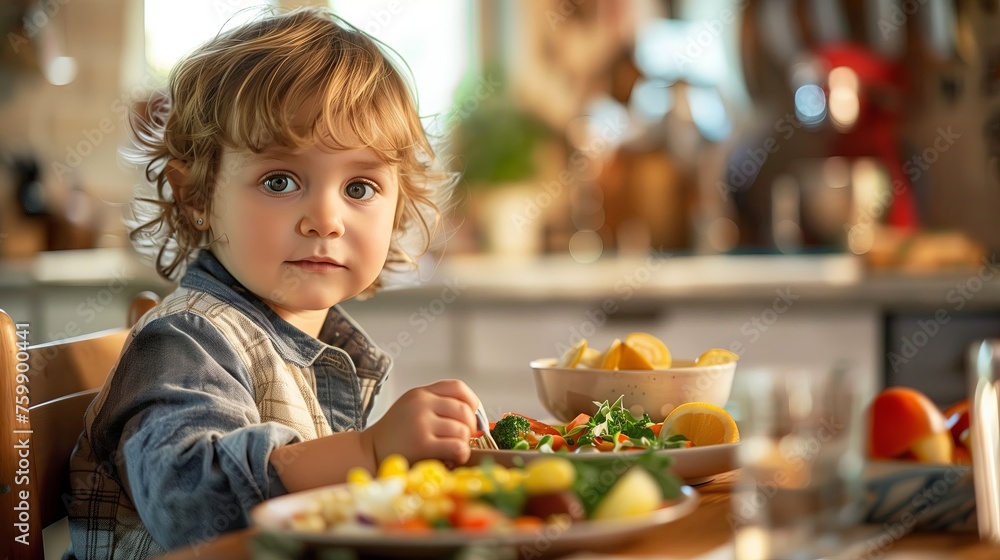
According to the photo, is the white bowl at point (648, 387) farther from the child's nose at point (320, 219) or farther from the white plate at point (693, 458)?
the child's nose at point (320, 219)

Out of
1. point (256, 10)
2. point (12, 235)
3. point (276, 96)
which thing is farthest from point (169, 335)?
point (12, 235)

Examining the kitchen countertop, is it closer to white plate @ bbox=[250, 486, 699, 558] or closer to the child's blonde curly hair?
the child's blonde curly hair

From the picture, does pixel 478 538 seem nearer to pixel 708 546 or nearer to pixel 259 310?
pixel 708 546

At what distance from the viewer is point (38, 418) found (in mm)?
960

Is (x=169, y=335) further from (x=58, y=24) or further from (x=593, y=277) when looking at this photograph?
(x=58, y=24)

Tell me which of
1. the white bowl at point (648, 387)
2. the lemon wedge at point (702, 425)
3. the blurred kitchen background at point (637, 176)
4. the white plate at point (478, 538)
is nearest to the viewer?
the white plate at point (478, 538)

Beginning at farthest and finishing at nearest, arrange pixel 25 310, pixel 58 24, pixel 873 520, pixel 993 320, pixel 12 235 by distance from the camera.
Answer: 1. pixel 58 24
2. pixel 12 235
3. pixel 25 310
4. pixel 993 320
5. pixel 873 520

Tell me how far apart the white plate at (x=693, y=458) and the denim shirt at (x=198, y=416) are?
6.1 inches

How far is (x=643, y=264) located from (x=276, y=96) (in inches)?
84.8

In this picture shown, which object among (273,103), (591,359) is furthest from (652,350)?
(273,103)

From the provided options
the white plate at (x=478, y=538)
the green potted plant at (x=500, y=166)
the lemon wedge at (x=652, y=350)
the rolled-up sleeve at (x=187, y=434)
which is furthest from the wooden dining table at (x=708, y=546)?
the green potted plant at (x=500, y=166)

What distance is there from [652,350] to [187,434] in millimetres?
501

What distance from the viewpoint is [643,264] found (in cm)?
305

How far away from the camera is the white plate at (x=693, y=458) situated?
748 millimetres
